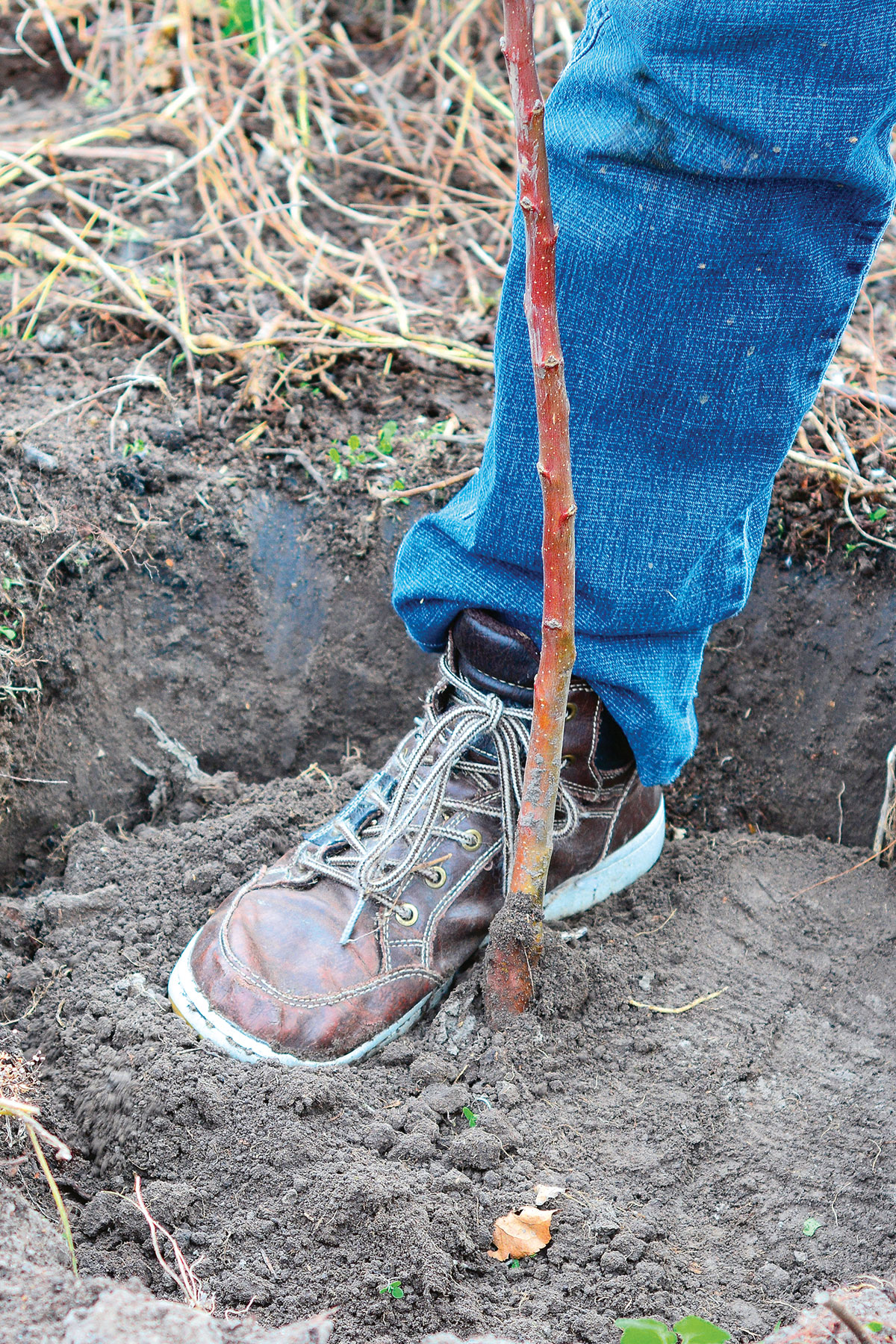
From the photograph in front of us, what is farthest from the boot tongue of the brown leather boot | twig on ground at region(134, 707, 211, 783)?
twig on ground at region(134, 707, 211, 783)

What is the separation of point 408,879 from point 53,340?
1.52 m

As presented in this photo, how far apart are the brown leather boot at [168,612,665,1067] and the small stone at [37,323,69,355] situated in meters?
1.28

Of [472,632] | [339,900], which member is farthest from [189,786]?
[472,632]

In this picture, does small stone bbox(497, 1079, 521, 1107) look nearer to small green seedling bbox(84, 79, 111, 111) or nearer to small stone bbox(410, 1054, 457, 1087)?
small stone bbox(410, 1054, 457, 1087)

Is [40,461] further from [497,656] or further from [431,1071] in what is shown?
[431,1071]

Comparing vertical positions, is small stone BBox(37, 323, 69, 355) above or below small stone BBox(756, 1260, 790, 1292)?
above

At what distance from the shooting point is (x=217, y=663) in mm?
1950

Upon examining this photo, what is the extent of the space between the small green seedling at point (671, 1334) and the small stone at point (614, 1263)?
19 cm

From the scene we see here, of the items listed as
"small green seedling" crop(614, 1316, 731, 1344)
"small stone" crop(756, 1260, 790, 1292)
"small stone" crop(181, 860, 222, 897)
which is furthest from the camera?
"small stone" crop(181, 860, 222, 897)

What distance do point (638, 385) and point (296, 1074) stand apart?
93cm

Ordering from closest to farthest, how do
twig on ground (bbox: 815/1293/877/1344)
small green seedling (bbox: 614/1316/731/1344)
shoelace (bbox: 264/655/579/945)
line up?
twig on ground (bbox: 815/1293/877/1344) → small green seedling (bbox: 614/1316/731/1344) → shoelace (bbox: 264/655/579/945)

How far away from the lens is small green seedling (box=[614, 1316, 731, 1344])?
32.5 inches

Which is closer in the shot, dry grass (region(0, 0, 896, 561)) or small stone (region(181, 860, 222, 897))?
small stone (region(181, 860, 222, 897))

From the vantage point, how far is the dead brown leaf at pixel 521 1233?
3.46ft
